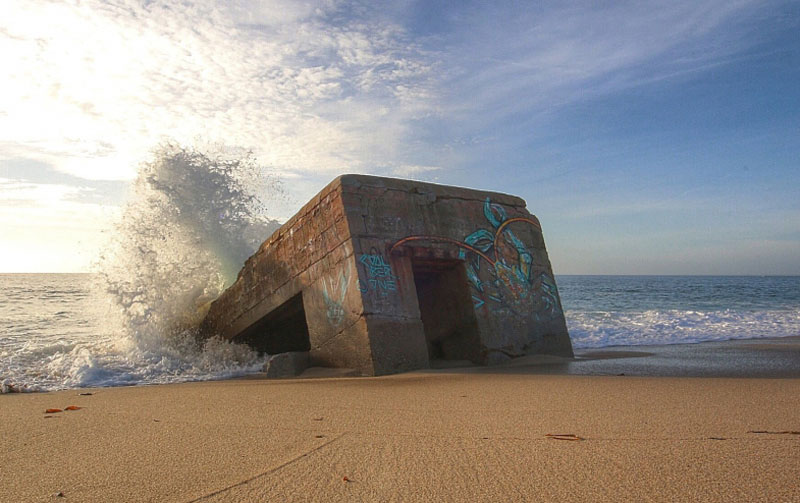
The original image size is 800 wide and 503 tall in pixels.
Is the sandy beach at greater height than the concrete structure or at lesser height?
lesser

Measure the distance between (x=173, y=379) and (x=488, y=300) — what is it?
391 centimetres

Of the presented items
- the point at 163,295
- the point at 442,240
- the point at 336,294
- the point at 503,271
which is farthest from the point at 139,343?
the point at 503,271

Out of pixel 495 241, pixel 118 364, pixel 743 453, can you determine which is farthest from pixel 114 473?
pixel 118 364

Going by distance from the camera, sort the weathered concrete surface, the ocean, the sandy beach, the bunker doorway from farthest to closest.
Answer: the ocean → the bunker doorway → the weathered concrete surface → the sandy beach

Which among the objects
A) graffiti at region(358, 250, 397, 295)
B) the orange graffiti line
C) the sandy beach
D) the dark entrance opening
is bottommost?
the sandy beach

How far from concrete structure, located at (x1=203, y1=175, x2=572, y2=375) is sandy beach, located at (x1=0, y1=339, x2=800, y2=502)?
198 cm

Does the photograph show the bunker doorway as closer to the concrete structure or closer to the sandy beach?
the concrete structure

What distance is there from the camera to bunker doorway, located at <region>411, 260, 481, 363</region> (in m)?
6.27

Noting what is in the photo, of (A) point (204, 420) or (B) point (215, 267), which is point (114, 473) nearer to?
(A) point (204, 420)

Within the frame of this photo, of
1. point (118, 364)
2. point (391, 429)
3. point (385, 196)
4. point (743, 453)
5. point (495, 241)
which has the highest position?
point (385, 196)

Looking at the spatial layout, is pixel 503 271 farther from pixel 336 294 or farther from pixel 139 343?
pixel 139 343

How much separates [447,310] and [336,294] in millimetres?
1568

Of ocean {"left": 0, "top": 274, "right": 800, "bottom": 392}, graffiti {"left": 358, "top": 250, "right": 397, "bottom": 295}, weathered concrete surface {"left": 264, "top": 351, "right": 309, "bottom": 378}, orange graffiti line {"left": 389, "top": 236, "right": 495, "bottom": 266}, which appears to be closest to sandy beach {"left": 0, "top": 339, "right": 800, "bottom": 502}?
graffiti {"left": 358, "top": 250, "right": 397, "bottom": 295}

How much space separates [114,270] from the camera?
8758 mm
